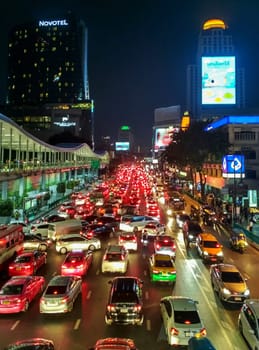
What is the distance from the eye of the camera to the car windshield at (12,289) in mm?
17445

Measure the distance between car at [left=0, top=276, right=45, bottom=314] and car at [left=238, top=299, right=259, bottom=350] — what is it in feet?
28.1

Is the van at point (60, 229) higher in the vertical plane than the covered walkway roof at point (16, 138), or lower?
lower

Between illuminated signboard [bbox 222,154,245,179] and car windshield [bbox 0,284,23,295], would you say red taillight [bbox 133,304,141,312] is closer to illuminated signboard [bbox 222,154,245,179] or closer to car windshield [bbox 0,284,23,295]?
car windshield [bbox 0,284,23,295]

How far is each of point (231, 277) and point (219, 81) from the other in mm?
79970

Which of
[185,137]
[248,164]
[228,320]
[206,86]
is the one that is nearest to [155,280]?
[228,320]

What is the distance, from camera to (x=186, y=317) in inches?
559

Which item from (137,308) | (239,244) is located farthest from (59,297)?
(239,244)

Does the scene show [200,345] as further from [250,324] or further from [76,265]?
[76,265]

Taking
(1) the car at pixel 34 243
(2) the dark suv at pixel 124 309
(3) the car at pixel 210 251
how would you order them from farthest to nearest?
1. (1) the car at pixel 34 243
2. (3) the car at pixel 210 251
3. (2) the dark suv at pixel 124 309

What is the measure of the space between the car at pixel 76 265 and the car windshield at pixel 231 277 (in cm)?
775

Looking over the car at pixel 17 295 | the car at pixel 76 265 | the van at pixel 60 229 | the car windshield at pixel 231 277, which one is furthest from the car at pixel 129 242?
the car at pixel 17 295

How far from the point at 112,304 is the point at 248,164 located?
52410 mm

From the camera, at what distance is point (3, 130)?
171ft

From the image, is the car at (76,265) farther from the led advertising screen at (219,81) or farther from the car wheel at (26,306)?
the led advertising screen at (219,81)
